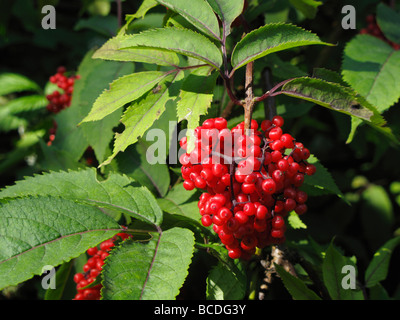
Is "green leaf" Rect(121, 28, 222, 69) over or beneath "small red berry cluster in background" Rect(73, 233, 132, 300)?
over

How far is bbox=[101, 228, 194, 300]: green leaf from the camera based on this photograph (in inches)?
39.2

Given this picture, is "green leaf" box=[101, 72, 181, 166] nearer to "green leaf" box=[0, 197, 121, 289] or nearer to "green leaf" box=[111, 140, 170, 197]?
"green leaf" box=[0, 197, 121, 289]

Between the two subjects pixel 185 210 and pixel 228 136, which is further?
pixel 185 210

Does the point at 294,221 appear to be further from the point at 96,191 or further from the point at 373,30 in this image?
the point at 373,30

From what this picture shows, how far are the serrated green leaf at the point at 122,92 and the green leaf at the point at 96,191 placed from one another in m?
0.23

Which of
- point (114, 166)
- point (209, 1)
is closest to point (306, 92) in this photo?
point (209, 1)

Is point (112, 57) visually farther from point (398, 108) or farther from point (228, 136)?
point (398, 108)

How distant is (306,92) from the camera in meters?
1.15

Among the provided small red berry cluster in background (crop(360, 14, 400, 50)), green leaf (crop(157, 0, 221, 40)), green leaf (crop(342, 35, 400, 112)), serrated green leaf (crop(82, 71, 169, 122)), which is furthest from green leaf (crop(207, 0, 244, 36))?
small red berry cluster in background (crop(360, 14, 400, 50))

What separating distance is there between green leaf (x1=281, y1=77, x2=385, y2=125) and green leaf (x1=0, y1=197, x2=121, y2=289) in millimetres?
697

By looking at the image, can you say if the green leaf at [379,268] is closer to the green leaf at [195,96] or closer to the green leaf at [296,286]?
the green leaf at [296,286]

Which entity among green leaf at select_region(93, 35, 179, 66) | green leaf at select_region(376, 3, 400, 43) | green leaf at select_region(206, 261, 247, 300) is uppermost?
green leaf at select_region(376, 3, 400, 43)
